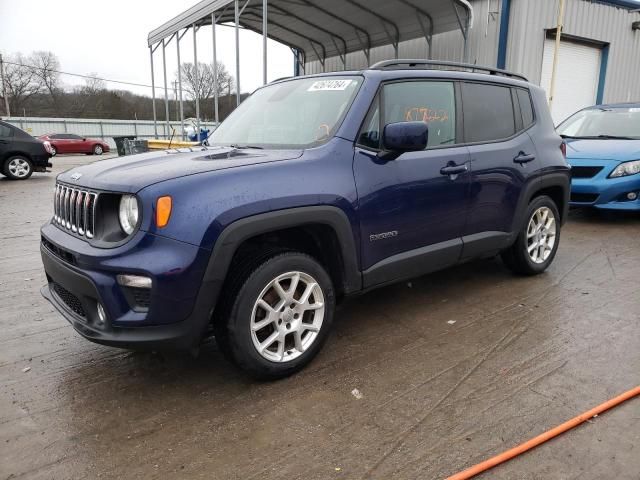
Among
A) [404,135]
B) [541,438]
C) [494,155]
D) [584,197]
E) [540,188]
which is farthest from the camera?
[584,197]

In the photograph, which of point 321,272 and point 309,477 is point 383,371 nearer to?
point 321,272

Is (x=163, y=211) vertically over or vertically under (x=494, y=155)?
under

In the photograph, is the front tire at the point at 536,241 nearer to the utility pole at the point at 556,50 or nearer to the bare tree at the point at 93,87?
the utility pole at the point at 556,50

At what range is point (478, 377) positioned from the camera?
9.64 ft

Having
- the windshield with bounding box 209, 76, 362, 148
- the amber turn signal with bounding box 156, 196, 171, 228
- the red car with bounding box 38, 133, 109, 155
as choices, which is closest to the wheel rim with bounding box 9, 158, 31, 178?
the windshield with bounding box 209, 76, 362, 148

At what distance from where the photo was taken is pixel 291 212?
272 cm

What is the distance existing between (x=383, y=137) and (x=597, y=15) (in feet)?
49.9

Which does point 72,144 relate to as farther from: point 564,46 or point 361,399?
point 361,399

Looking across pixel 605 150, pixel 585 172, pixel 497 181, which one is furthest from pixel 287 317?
pixel 605 150

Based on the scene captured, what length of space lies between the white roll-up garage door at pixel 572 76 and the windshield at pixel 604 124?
596cm

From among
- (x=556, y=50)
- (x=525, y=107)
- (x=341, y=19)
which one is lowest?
(x=525, y=107)

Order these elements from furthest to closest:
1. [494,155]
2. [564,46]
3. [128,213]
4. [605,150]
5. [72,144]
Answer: [72,144] < [564,46] < [605,150] < [494,155] < [128,213]

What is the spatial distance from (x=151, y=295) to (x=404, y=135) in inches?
68.5

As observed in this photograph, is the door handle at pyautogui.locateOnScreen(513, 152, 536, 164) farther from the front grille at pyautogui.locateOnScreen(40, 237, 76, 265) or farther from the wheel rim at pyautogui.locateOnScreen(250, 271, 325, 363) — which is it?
the front grille at pyautogui.locateOnScreen(40, 237, 76, 265)
